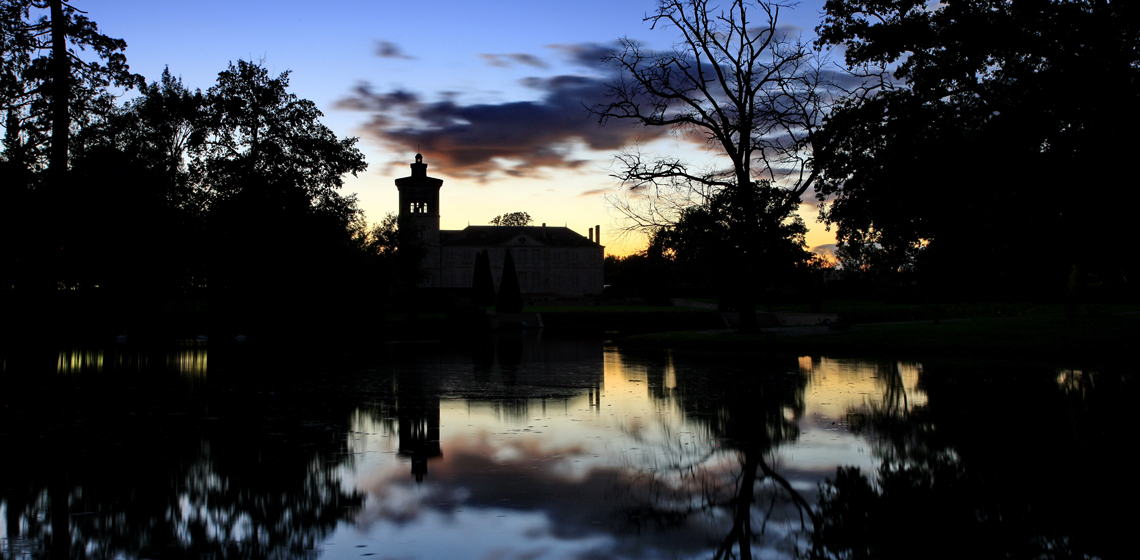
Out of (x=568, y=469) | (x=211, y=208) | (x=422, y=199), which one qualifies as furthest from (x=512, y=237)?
(x=568, y=469)

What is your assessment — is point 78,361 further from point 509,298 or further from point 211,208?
point 509,298

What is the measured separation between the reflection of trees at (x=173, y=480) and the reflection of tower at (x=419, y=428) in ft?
2.18

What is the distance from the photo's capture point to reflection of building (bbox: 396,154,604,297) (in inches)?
3888

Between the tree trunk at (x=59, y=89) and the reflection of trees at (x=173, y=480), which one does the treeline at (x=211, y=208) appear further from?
the reflection of trees at (x=173, y=480)

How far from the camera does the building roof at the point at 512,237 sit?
3910 inches

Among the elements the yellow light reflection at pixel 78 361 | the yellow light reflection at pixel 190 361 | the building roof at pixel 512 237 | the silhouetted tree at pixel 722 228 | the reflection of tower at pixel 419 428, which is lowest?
the reflection of tower at pixel 419 428

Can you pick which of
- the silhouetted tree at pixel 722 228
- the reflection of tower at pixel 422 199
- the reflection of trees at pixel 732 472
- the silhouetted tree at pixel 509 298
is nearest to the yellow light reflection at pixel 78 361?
the reflection of trees at pixel 732 472

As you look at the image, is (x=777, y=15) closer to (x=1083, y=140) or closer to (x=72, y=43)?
(x=1083, y=140)

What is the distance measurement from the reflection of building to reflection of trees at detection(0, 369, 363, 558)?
284 ft

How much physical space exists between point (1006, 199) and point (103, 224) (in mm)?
31919

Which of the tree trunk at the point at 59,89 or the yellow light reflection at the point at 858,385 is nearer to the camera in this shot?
the yellow light reflection at the point at 858,385

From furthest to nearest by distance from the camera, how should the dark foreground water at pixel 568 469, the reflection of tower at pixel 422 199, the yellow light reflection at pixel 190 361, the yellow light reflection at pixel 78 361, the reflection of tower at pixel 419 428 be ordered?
the reflection of tower at pixel 422 199
the yellow light reflection at pixel 78 361
the yellow light reflection at pixel 190 361
the reflection of tower at pixel 419 428
the dark foreground water at pixel 568 469

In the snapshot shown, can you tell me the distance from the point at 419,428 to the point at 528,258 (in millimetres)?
90815

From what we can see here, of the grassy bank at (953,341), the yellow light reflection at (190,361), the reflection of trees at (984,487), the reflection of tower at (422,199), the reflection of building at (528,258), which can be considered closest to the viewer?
the reflection of trees at (984,487)
